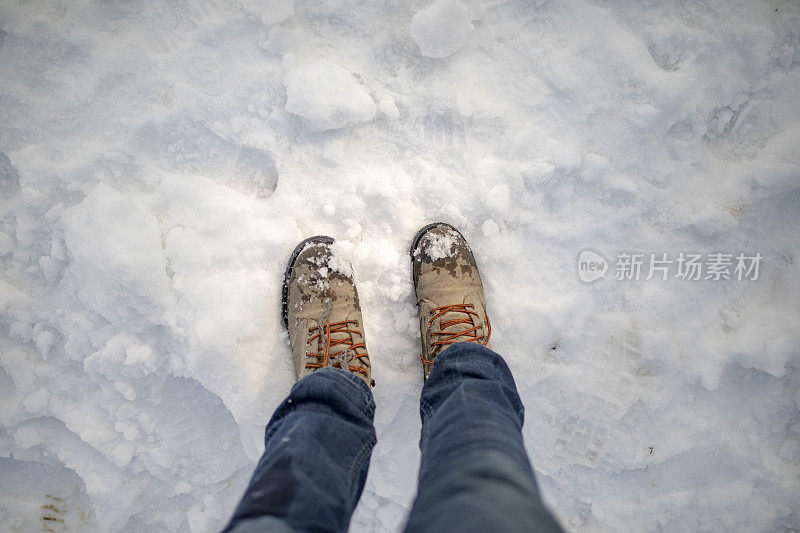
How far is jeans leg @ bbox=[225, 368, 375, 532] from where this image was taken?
0.76 metres

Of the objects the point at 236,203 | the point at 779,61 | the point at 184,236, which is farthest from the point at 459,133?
the point at 779,61

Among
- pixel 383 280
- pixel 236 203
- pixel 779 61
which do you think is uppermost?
pixel 779 61

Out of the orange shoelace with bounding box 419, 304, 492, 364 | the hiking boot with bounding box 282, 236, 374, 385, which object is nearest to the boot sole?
the hiking boot with bounding box 282, 236, 374, 385

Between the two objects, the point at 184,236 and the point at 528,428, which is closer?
the point at 184,236

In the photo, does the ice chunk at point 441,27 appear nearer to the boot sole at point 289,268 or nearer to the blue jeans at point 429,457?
the boot sole at point 289,268

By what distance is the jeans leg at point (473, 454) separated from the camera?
→ 661 mm

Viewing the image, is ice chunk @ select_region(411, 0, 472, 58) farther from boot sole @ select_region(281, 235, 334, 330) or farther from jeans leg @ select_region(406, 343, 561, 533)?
jeans leg @ select_region(406, 343, 561, 533)

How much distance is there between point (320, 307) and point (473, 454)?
70 cm

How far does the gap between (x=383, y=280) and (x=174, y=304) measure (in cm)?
66

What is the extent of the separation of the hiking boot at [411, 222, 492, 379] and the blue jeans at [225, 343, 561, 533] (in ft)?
0.43

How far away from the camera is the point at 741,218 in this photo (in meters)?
1.39

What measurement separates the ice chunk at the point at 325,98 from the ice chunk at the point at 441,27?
258 mm

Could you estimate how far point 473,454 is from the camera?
2.70ft

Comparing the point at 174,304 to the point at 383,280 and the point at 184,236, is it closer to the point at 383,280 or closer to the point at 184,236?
the point at 184,236
